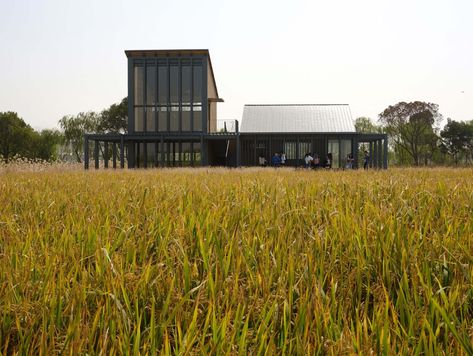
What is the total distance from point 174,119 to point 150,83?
330cm

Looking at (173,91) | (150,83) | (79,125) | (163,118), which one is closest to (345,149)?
(173,91)

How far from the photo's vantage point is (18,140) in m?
56.3

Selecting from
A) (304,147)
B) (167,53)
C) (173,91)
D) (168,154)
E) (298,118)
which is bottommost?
(168,154)

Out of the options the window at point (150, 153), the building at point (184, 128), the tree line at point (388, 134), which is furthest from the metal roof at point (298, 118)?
the tree line at point (388, 134)

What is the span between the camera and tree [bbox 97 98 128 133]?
55.3 meters

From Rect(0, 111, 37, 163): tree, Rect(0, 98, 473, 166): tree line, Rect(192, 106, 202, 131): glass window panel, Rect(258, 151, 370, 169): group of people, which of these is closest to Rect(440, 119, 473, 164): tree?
Rect(0, 98, 473, 166): tree line

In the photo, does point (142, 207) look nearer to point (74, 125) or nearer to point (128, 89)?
point (128, 89)

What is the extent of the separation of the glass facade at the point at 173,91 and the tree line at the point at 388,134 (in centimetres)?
2400

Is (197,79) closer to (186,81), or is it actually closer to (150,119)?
(186,81)

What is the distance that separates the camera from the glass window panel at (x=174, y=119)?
32062mm

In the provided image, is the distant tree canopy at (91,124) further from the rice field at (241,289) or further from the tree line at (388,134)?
the rice field at (241,289)

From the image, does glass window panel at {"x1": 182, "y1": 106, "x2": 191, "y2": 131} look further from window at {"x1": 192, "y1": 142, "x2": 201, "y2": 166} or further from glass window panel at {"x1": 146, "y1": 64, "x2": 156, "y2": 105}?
glass window panel at {"x1": 146, "y1": 64, "x2": 156, "y2": 105}

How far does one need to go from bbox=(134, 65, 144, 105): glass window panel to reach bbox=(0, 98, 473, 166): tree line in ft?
76.7

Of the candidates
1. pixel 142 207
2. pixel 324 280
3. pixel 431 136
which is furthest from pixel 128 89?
pixel 431 136
